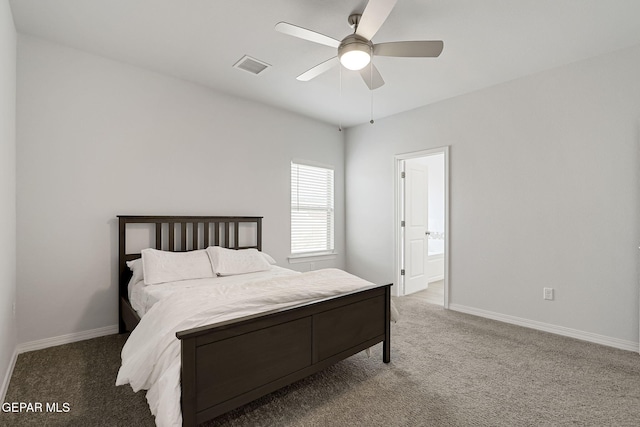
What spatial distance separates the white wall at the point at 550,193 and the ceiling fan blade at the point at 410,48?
75.4 inches

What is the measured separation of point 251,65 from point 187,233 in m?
1.95

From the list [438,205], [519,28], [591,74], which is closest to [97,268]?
[519,28]

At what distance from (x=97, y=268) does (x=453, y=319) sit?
3.85 meters

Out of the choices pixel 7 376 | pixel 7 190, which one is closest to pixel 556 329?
pixel 7 376

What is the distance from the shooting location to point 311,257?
16.3 ft

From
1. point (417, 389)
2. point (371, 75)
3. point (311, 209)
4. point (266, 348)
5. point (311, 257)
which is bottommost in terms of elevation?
point (417, 389)

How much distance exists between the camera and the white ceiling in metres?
2.38

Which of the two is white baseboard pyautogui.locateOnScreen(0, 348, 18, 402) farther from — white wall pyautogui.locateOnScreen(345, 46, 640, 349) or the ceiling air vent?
white wall pyautogui.locateOnScreen(345, 46, 640, 349)

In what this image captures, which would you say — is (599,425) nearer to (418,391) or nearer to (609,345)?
(418,391)

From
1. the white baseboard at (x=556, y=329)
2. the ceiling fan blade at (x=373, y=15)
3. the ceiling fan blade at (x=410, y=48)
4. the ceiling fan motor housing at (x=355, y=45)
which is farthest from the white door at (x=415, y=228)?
the ceiling fan blade at (x=373, y=15)

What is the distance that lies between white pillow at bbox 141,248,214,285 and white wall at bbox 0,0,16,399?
0.91m

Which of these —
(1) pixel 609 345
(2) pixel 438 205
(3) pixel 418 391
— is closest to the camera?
(3) pixel 418 391

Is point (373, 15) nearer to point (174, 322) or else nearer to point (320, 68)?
point (320, 68)

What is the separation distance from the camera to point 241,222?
4.16 meters
